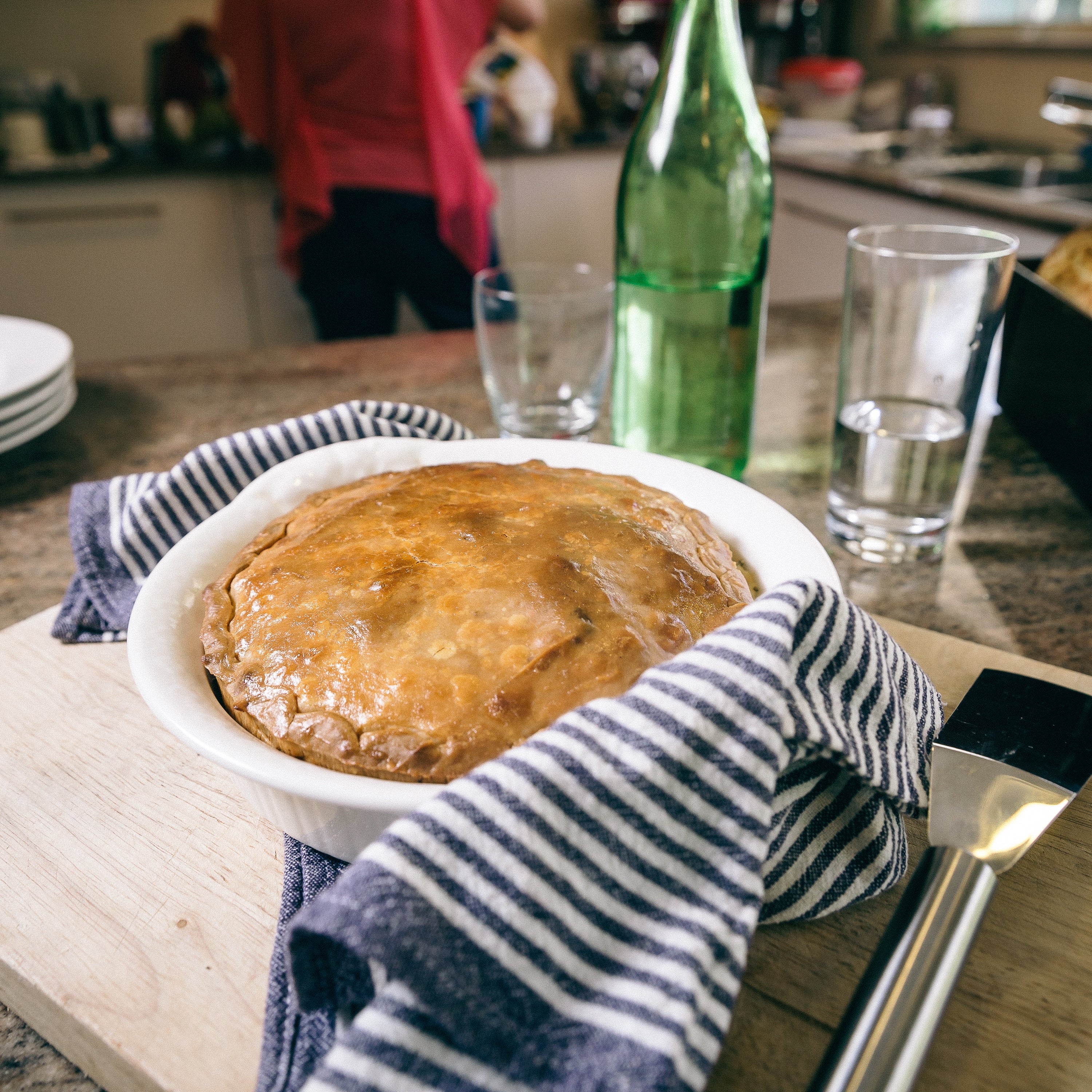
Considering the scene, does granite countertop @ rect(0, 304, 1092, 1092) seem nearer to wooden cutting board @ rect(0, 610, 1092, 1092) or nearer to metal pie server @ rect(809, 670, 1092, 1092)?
wooden cutting board @ rect(0, 610, 1092, 1092)

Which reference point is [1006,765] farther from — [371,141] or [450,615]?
[371,141]

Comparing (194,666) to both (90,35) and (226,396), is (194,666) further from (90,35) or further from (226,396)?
(90,35)

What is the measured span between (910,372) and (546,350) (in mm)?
359

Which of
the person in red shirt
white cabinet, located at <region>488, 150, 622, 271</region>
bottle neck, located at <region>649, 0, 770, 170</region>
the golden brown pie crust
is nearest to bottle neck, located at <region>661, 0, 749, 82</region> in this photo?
bottle neck, located at <region>649, 0, 770, 170</region>

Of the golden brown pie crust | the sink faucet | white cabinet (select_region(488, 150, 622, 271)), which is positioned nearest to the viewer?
the golden brown pie crust

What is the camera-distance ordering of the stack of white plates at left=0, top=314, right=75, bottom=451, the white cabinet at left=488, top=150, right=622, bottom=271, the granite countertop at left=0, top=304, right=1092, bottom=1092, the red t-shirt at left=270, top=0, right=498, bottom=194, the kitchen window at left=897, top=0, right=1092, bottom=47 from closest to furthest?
the granite countertop at left=0, top=304, right=1092, bottom=1092
the stack of white plates at left=0, top=314, right=75, bottom=451
the red t-shirt at left=270, top=0, right=498, bottom=194
the kitchen window at left=897, top=0, right=1092, bottom=47
the white cabinet at left=488, top=150, right=622, bottom=271

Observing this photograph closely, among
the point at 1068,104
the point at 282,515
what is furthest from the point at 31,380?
the point at 1068,104

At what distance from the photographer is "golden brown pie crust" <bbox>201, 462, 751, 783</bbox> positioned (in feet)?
1.41

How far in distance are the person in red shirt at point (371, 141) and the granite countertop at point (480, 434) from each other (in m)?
0.85

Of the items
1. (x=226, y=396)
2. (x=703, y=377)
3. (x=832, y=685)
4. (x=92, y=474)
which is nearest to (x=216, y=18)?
(x=226, y=396)

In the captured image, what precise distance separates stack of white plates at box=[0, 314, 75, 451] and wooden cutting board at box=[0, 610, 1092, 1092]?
1.53 ft

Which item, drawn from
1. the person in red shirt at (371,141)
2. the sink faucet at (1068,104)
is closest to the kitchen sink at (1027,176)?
the sink faucet at (1068,104)

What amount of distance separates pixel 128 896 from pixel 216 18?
3160 mm

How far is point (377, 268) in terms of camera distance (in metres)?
2.13
